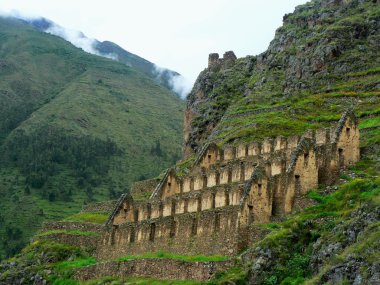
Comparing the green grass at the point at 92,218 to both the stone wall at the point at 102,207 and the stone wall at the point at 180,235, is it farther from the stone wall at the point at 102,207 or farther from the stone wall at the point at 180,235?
the stone wall at the point at 180,235

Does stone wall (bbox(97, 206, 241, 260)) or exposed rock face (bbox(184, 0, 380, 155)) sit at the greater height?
exposed rock face (bbox(184, 0, 380, 155))

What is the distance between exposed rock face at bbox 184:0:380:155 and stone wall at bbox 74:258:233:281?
44263 mm

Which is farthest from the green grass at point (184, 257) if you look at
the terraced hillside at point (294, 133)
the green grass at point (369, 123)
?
the green grass at point (369, 123)

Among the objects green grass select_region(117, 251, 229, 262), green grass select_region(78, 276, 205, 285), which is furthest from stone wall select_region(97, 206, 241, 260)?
green grass select_region(78, 276, 205, 285)

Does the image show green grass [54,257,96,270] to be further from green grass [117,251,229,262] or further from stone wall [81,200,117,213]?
stone wall [81,200,117,213]

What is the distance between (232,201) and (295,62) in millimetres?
54905

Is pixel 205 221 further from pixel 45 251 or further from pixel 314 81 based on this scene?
pixel 314 81

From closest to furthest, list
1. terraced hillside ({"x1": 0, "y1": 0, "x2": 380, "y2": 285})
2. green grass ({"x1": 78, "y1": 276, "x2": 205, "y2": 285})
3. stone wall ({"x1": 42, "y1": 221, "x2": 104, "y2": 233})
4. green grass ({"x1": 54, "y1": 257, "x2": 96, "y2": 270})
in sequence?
terraced hillside ({"x1": 0, "y1": 0, "x2": 380, "y2": 285})
green grass ({"x1": 78, "y1": 276, "x2": 205, "y2": 285})
green grass ({"x1": 54, "y1": 257, "x2": 96, "y2": 270})
stone wall ({"x1": 42, "y1": 221, "x2": 104, "y2": 233})

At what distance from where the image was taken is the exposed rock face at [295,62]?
310 ft

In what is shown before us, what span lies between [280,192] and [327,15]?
2918 inches

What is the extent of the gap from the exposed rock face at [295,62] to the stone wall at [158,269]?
44.3 meters

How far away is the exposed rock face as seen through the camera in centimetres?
9444

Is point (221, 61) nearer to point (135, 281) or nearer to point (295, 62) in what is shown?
point (295, 62)

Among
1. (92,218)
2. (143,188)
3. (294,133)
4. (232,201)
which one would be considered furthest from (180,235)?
(143,188)
